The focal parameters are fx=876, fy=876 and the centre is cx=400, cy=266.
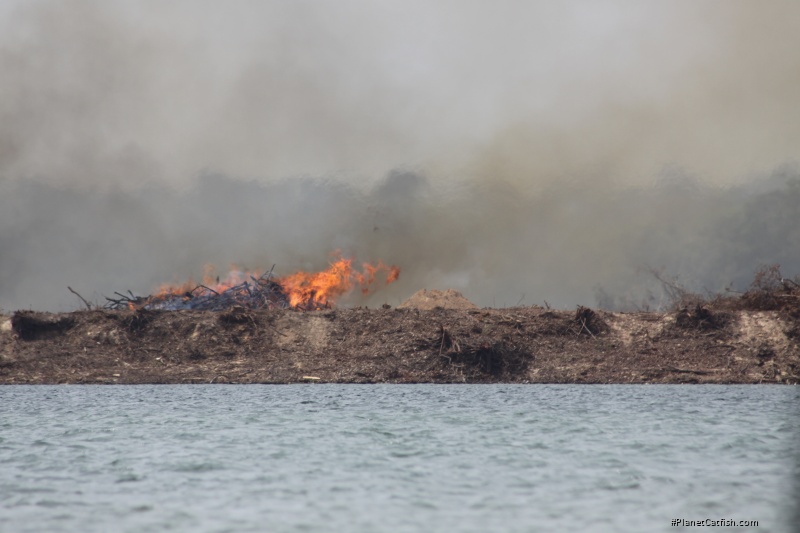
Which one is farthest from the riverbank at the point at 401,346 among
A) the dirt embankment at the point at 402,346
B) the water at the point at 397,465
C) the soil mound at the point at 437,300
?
the water at the point at 397,465

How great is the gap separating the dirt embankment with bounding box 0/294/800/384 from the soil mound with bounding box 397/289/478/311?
8971 mm

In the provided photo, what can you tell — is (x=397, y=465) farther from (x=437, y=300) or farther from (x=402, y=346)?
(x=437, y=300)

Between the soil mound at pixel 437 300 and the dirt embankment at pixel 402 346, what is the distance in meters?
8.97

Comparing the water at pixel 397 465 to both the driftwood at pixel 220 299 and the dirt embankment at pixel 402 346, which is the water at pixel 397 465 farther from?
A: the driftwood at pixel 220 299

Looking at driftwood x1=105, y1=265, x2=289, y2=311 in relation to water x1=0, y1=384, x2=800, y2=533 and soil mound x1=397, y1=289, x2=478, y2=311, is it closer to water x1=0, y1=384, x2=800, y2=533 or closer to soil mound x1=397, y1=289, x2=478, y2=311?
soil mound x1=397, y1=289, x2=478, y2=311

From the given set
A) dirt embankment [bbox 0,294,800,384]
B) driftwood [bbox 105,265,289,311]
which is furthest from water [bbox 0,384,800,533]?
driftwood [bbox 105,265,289,311]

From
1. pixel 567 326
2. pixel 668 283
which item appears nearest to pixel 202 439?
pixel 567 326

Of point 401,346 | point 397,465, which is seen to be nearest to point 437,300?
point 401,346

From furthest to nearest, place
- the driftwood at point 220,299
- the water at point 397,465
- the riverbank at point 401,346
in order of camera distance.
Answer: the driftwood at point 220,299 < the riverbank at point 401,346 < the water at point 397,465

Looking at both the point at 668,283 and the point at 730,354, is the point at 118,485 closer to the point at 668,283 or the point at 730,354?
the point at 730,354

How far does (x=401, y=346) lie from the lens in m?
54.6

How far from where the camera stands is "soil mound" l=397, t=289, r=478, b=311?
6894 centimetres

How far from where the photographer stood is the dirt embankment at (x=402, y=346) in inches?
2053

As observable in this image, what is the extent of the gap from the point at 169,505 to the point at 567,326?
143ft
